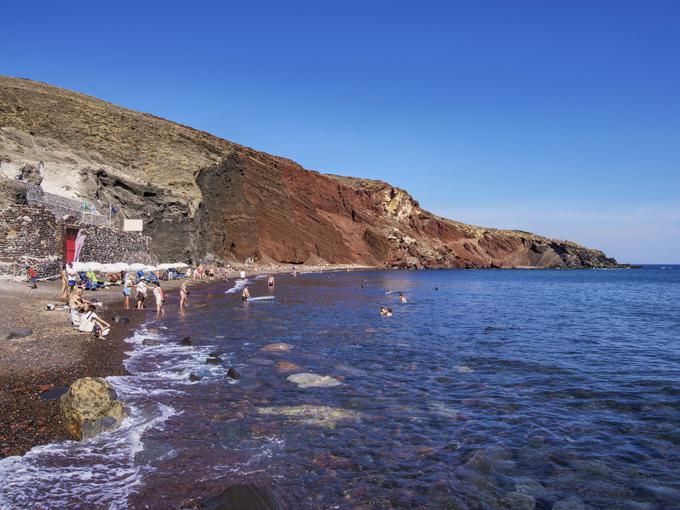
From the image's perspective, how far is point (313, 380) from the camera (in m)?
10.1

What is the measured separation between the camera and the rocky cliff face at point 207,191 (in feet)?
129

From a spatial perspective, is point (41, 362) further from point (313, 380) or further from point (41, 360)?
point (313, 380)

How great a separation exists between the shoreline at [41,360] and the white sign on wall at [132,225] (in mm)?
19304

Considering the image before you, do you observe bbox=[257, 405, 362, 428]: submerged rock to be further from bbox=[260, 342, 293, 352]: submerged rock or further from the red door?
the red door

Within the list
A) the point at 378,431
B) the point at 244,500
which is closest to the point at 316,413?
the point at 378,431

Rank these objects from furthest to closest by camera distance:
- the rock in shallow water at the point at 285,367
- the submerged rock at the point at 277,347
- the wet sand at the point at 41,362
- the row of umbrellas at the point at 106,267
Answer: the row of umbrellas at the point at 106,267, the submerged rock at the point at 277,347, the rock in shallow water at the point at 285,367, the wet sand at the point at 41,362

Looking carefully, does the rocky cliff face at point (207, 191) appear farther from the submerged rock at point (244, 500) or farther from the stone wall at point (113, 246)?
the submerged rock at point (244, 500)

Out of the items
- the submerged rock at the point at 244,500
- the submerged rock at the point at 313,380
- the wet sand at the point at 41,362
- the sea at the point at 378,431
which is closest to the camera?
the submerged rock at the point at 244,500

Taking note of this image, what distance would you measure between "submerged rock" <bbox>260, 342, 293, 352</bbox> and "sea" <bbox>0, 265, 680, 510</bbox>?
6cm

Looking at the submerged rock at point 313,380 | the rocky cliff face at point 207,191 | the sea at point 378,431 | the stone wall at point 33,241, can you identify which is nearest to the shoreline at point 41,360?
the sea at point 378,431

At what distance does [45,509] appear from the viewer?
4539 mm

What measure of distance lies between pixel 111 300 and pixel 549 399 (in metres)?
20.7

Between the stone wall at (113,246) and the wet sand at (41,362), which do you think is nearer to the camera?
Answer: the wet sand at (41,362)

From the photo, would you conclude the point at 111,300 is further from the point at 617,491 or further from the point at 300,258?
the point at 300,258
